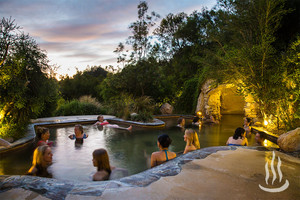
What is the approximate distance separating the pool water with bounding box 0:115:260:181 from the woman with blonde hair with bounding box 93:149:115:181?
2.59 ft

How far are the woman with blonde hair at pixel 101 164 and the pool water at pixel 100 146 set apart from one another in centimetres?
79

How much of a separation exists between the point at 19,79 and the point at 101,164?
16.4 feet

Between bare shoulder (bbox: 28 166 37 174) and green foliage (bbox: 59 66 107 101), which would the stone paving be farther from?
green foliage (bbox: 59 66 107 101)

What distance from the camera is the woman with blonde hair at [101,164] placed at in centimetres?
378

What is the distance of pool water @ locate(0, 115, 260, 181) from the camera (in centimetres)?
502

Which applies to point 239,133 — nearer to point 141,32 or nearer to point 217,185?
point 217,185

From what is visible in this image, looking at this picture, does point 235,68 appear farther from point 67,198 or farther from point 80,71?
point 80,71

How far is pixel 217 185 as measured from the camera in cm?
265

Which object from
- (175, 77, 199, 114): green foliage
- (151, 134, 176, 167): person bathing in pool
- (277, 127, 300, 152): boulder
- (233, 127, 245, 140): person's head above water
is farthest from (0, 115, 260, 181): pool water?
(175, 77, 199, 114): green foliage

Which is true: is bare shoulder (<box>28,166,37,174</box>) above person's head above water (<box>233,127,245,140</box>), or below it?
below

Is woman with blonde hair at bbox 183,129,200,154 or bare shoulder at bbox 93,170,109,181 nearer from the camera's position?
bare shoulder at bbox 93,170,109,181

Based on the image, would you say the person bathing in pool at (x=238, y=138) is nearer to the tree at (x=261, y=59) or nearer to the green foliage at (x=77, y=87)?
the tree at (x=261, y=59)

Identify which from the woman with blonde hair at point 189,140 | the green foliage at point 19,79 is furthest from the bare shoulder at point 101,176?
the green foliage at point 19,79

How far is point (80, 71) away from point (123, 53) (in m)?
11.5
